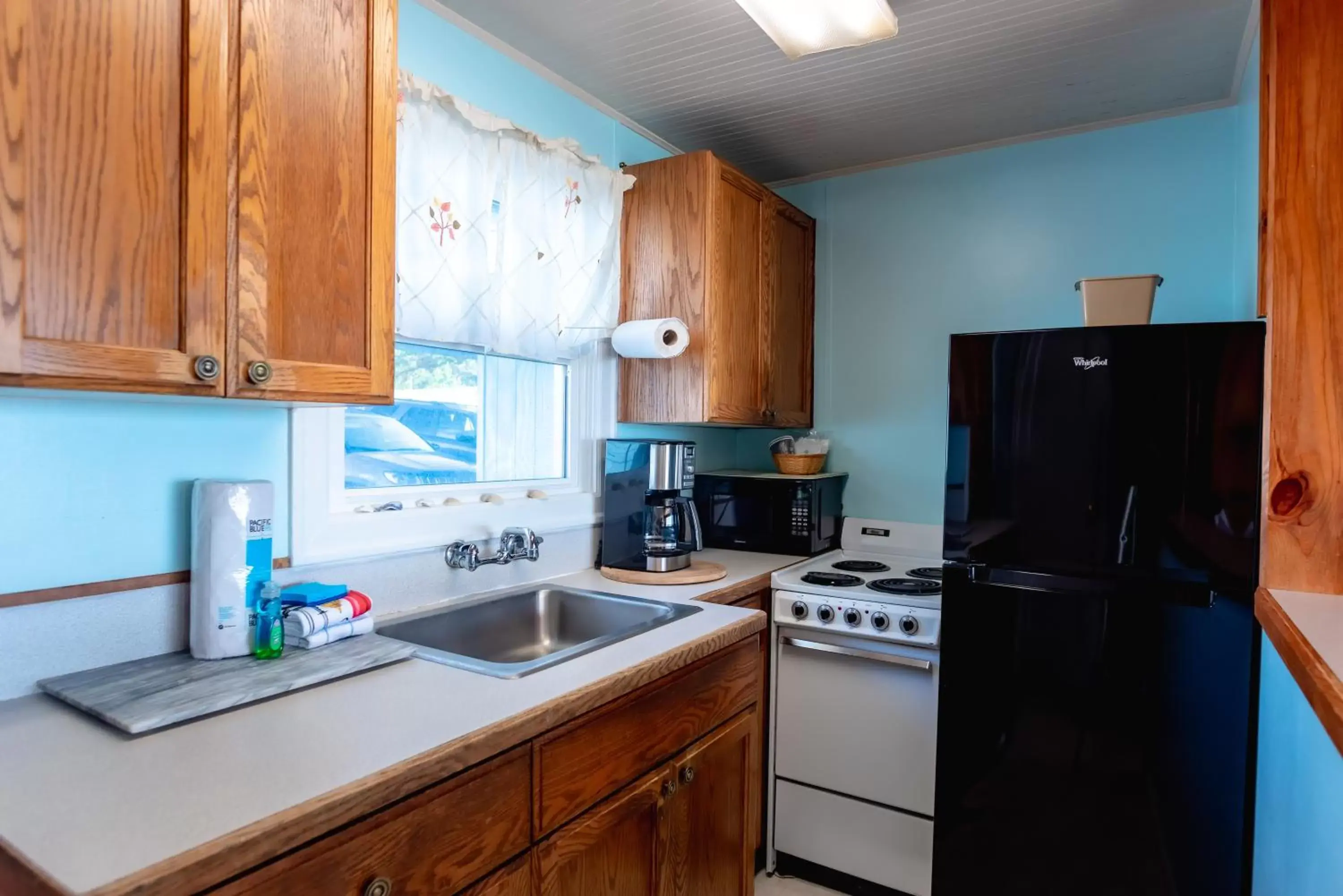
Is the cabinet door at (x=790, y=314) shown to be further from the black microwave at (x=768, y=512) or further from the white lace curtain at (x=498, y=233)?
the white lace curtain at (x=498, y=233)

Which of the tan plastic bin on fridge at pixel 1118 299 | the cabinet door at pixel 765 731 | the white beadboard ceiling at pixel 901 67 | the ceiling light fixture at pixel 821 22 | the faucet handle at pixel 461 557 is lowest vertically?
the cabinet door at pixel 765 731

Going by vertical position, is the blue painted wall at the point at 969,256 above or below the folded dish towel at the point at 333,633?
above

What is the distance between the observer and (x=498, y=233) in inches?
77.5

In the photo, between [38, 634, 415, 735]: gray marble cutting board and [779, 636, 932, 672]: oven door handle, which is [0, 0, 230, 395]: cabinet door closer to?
[38, 634, 415, 735]: gray marble cutting board

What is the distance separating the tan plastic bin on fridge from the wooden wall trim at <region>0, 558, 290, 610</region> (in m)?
2.21

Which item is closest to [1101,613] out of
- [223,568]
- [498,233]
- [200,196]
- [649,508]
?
[649,508]

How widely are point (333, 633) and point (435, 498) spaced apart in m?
0.57

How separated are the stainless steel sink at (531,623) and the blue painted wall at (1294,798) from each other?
1134 millimetres

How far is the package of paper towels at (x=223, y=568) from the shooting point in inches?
51.4

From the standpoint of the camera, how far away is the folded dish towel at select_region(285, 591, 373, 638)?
4.55ft

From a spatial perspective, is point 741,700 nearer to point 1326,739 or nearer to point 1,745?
point 1326,739

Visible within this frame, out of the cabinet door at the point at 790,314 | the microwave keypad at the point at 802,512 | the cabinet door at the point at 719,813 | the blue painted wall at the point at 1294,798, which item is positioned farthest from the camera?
the cabinet door at the point at 790,314

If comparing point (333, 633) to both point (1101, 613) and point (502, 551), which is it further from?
point (1101, 613)

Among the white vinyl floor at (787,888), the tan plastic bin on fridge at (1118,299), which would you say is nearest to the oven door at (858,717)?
the white vinyl floor at (787,888)
